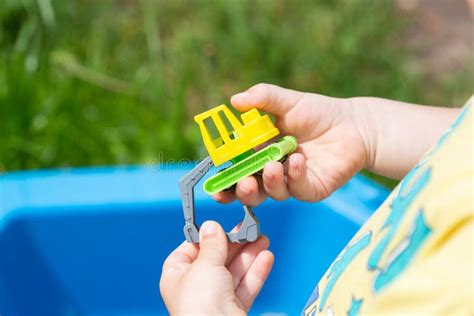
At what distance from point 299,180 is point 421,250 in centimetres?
24

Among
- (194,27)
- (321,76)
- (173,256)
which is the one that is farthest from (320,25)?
(173,256)

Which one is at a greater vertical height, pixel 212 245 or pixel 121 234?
A: pixel 121 234

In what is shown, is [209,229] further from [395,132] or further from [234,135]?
[395,132]

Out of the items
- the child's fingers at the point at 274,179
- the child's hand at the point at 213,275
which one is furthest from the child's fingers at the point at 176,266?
the child's fingers at the point at 274,179

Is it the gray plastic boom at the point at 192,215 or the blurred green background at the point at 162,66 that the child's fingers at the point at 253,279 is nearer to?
the gray plastic boom at the point at 192,215

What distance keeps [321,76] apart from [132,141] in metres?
0.46

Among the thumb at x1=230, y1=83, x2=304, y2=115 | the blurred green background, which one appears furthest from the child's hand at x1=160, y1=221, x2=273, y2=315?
the blurred green background

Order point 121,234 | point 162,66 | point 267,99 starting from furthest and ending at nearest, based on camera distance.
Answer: point 162,66 < point 121,234 < point 267,99

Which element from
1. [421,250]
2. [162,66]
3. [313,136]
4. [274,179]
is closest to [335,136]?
[313,136]

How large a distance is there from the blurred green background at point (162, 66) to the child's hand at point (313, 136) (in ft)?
1.81

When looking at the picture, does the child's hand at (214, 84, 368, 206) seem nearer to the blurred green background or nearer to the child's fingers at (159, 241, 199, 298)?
the child's fingers at (159, 241, 199, 298)

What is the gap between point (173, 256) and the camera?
76 cm

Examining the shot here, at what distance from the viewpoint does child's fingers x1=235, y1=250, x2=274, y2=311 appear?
0.74 meters

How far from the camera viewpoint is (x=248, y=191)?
728mm
